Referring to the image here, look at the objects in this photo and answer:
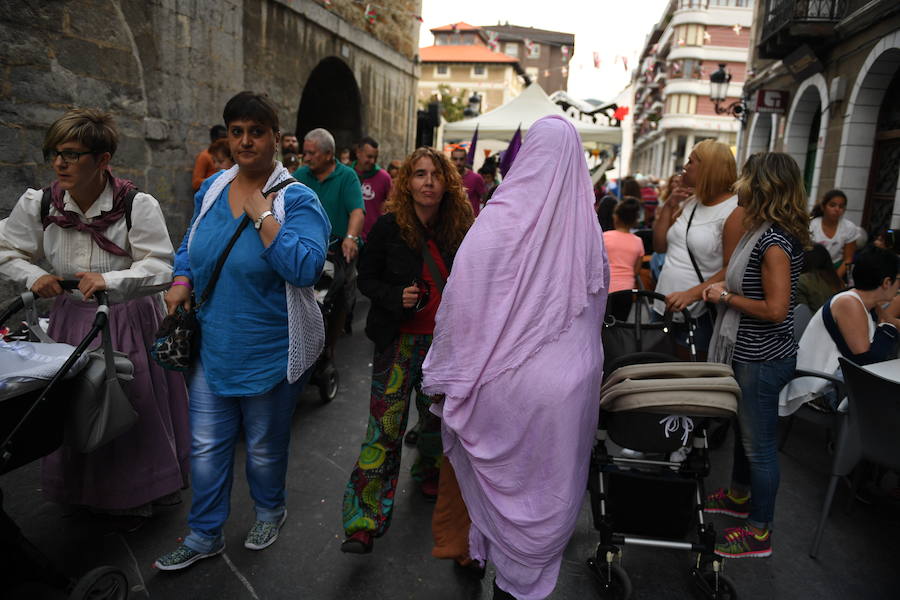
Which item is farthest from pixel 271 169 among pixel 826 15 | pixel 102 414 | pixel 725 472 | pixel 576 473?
pixel 826 15

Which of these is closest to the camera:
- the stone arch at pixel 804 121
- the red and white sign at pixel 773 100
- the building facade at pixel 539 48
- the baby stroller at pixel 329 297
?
the baby stroller at pixel 329 297

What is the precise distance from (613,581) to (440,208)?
190cm

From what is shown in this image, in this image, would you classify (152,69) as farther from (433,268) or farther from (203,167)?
(433,268)

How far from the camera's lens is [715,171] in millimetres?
3758

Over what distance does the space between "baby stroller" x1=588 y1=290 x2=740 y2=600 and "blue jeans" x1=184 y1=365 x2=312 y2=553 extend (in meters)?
1.44

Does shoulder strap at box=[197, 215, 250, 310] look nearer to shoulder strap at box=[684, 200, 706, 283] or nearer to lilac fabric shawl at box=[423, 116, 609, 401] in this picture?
lilac fabric shawl at box=[423, 116, 609, 401]

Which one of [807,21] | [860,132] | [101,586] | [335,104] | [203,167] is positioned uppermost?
[807,21]

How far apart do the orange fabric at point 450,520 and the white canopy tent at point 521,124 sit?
10.2 m

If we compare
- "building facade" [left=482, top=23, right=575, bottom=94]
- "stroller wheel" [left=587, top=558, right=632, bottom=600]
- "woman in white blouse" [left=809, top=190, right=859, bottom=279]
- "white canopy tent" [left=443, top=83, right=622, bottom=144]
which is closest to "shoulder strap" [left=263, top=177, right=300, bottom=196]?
"stroller wheel" [left=587, top=558, right=632, bottom=600]

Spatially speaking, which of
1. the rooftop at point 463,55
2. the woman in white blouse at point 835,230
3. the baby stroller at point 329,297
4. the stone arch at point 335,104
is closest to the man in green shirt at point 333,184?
the baby stroller at point 329,297

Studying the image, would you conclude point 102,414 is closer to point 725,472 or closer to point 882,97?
point 725,472

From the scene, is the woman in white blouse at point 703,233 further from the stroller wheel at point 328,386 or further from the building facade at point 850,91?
the building facade at point 850,91

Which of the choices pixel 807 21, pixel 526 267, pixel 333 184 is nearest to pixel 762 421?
pixel 526 267

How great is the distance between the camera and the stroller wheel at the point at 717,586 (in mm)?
2580
